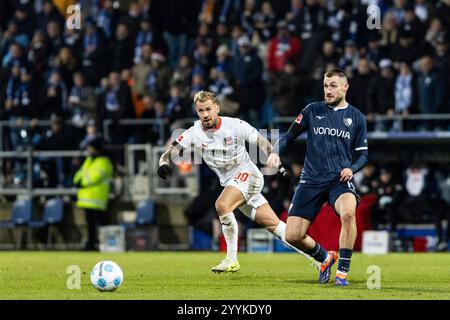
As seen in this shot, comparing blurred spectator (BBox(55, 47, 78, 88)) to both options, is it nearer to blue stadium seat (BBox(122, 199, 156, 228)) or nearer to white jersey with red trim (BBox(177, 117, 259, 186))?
blue stadium seat (BBox(122, 199, 156, 228))

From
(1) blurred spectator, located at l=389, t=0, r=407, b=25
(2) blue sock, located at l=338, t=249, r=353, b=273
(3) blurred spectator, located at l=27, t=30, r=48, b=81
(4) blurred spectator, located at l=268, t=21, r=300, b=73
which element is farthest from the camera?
(3) blurred spectator, located at l=27, t=30, r=48, b=81

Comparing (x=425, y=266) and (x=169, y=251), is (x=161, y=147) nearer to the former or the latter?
(x=169, y=251)

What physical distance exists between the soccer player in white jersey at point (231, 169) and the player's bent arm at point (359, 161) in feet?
7.70

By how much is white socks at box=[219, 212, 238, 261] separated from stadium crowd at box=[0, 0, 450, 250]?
923 centimetres

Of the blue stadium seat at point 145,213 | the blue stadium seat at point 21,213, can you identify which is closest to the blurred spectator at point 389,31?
the blue stadium seat at point 145,213

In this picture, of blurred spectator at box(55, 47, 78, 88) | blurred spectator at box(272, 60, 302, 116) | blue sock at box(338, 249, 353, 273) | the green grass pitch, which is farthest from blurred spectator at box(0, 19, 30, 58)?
blue sock at box(338, 249, 353, 273)

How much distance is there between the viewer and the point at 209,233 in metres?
25.6

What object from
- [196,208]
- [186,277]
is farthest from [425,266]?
[196,208]

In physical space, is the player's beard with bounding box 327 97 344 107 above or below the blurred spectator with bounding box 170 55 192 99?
below

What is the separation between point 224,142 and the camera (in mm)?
15312

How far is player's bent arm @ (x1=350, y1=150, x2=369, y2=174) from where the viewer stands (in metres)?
12.7

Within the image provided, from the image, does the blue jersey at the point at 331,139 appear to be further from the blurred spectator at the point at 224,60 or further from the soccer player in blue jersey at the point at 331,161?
the blurred spectator at the point at 224,60

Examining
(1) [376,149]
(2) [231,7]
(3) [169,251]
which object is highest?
(2) [231,7]
